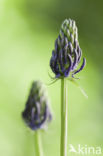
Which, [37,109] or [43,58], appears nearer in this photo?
[37,109]

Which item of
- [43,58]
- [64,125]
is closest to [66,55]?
[64,125]

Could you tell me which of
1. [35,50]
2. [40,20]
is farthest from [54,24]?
[35,50]

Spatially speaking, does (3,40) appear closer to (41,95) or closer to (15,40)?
(15,40)

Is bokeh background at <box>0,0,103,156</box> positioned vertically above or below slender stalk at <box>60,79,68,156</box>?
above

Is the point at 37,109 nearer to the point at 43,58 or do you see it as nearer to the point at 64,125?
the point at 64,125

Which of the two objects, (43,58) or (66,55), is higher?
(43,58)

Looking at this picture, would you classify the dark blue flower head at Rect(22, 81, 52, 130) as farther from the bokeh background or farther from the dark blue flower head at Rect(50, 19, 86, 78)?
the bokeh background

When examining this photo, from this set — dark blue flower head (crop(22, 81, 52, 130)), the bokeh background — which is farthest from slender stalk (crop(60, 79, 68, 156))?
the bokeh background
